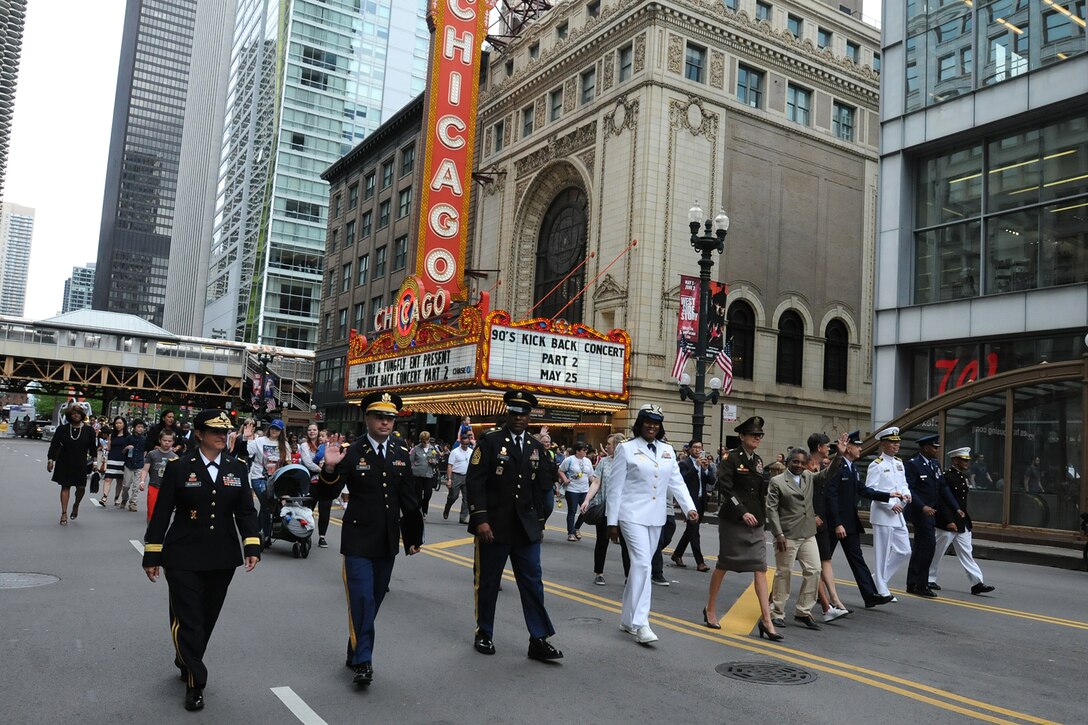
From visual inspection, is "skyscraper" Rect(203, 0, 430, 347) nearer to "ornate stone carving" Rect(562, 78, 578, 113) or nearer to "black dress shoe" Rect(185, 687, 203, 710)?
"ornate stone carving" Rect(562, 78, 578, 113)

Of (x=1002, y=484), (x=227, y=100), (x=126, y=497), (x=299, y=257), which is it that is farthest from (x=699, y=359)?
(x=227, y=100)

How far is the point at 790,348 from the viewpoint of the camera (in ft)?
133

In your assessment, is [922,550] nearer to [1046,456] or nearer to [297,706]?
[1046,456]

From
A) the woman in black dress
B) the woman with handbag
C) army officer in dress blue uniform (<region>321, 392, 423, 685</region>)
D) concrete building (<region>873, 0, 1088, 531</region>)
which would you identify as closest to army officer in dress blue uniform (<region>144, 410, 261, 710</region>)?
army officer in dress blue uniform (<region>321, 392, 423, 685</region>)

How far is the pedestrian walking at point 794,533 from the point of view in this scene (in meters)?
9.03

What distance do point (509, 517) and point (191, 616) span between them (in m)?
2.56

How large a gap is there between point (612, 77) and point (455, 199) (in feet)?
28.3

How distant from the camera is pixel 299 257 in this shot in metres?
90.2

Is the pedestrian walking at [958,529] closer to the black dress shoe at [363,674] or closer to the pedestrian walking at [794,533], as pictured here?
the pedestrian walking at [794,533]

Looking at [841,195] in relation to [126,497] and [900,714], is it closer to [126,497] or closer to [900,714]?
[126,497]

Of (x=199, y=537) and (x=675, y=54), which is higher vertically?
(x=675, y=54)

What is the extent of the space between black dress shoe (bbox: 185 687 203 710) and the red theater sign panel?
33.7 m

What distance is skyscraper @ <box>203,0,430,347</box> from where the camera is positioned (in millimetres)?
90000

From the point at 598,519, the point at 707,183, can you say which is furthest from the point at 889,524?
the point at 707,183
